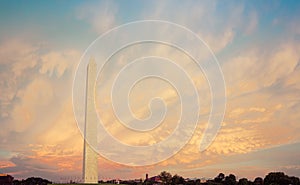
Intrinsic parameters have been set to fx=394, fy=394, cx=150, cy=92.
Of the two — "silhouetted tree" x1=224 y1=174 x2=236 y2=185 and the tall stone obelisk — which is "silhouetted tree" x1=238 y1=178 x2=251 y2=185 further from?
the tall stone obelisk

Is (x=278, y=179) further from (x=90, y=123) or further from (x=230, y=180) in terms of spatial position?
(x=90, y=123)

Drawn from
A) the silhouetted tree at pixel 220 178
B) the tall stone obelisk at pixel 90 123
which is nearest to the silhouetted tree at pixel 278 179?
the silhouetted tree at pixel 220 178

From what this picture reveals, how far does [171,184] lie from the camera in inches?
4609

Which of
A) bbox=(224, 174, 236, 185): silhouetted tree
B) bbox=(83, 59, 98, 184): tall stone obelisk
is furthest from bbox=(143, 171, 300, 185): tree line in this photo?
bbox=(83, 59, 98, 184): tall stone obelisk

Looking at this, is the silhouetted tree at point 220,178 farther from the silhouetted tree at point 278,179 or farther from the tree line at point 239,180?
the silhouetted tree at point 278,179

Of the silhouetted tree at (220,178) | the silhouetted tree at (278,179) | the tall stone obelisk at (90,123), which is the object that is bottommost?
the silhouetted tree at (278,179)

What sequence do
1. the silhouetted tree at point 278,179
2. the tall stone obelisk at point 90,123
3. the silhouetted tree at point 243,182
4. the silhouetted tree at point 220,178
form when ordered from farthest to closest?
1. the silhouetted tree at point 220,178
2. the silhouetted tree at point 243,182
3. the silhouetted tree at point 278,179
4. the tall stone obelisk at point 90,123

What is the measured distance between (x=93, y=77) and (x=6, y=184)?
5312 cm

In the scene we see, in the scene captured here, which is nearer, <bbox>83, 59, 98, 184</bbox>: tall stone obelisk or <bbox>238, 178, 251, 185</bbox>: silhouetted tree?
<bbox>83, 59, 98, 184</bbox>: tall stone obelisk

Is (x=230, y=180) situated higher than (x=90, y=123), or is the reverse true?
(x=90, y=123)

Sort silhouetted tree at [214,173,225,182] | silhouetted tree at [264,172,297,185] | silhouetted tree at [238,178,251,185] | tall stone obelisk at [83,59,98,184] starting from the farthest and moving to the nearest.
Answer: silhouetted tree at [214,173,225,182], silhouetted tree at [238,178,251,185], silhouetted tree at [264,172,297,185], tall stone obelisk at [83,59,98,184]

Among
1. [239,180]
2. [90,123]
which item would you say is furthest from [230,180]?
[90,123]

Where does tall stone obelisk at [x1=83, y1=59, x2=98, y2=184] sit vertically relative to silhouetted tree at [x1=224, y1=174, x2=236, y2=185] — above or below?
above

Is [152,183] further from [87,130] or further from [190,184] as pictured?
[87,130]
